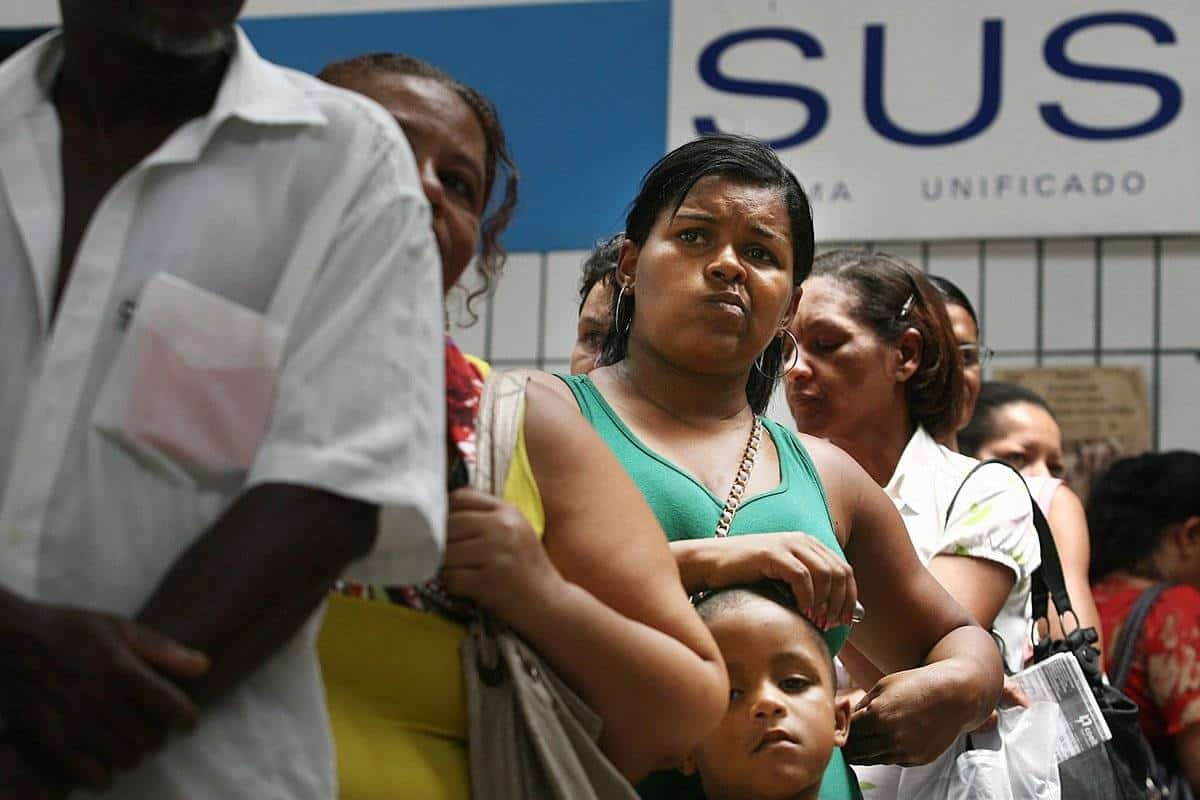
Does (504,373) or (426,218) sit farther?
(504,373)

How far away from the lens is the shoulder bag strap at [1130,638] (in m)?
4.23

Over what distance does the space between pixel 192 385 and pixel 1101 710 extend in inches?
87.6

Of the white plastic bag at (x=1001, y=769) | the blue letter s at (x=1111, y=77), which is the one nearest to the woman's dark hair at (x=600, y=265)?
the white plastic bag at (x=1001, y=769)

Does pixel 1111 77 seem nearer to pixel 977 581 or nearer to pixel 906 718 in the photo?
pixel 977 581

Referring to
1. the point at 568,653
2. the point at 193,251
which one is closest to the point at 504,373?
the point at 568,653

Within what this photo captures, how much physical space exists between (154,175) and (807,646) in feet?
3.64

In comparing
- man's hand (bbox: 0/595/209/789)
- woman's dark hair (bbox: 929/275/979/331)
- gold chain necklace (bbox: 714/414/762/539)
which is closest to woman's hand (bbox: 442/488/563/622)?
man's hand (bbox: 0/595/209/789)

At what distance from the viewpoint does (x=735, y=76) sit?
5.71m

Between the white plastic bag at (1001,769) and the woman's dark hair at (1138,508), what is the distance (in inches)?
66.6

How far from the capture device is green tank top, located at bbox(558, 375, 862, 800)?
2.27 m

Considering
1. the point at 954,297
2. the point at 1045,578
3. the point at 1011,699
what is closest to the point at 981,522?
the point at 1045,578

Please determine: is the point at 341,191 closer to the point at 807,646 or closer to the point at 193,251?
the point at 193,251

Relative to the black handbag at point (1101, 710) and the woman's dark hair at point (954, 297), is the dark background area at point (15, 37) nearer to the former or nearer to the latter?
the woman's dark hair at point (954, 297)

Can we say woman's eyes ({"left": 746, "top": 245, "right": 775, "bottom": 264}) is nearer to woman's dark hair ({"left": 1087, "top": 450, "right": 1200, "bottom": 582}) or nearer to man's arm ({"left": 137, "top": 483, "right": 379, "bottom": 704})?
man's arm ({"left": 137, "top": 483, "right": 379, "bottom": 704})
